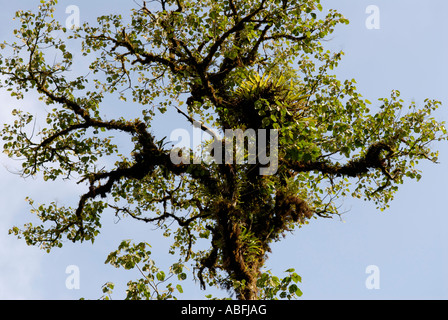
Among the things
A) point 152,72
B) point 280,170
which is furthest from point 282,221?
point 152,72

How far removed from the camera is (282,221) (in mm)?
Answer: 10695

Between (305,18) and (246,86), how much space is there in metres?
2.87

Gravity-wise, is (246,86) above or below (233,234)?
above

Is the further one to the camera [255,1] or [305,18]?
[255,1]

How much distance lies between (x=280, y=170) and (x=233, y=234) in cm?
285

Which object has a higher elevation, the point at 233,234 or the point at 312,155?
the point at 312,155

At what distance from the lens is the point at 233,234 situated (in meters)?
9.12

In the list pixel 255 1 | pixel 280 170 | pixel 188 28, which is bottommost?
pixel 280 170

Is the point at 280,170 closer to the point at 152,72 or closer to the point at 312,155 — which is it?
the point at 312,155
